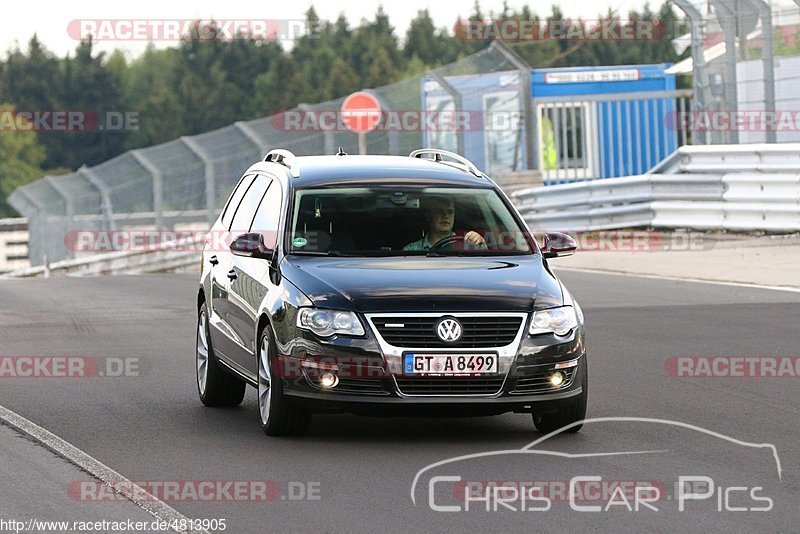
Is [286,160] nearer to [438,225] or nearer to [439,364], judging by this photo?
[438,225]

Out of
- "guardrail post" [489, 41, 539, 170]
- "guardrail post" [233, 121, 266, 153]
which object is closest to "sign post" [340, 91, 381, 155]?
"guardrail post" [233, 121, 266, 153]

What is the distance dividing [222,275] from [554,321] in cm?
258

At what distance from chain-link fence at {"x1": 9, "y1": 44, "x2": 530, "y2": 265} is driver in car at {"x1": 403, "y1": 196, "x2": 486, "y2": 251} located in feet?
65.3

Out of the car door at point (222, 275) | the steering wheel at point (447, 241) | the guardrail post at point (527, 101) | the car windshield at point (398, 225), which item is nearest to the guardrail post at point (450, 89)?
the guardrail post at point (527, 101)

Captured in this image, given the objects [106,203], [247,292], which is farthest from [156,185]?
[247,292]

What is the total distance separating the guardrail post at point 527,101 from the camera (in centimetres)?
3331

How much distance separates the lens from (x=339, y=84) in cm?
13875

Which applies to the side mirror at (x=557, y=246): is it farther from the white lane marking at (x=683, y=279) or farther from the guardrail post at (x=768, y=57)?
the guardrail post at (x=768, y=57)

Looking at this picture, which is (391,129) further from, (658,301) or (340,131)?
(658,301)

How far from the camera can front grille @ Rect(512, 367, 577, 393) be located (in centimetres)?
907

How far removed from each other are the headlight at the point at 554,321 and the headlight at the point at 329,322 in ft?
2.95

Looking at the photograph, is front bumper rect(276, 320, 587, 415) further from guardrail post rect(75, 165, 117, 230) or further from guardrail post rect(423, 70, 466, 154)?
guardrail post rect(75, 165, 117, 230)

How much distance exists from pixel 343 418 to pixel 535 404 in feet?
4.97

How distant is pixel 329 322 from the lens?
9.05m
